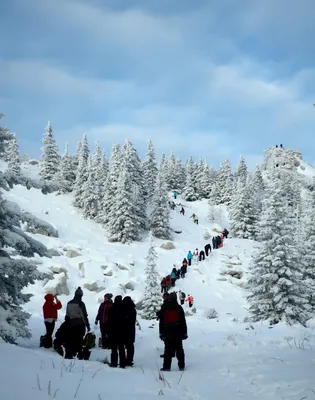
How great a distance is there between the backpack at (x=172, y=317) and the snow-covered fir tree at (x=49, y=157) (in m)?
56.0

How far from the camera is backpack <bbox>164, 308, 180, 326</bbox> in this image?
8.22 meters

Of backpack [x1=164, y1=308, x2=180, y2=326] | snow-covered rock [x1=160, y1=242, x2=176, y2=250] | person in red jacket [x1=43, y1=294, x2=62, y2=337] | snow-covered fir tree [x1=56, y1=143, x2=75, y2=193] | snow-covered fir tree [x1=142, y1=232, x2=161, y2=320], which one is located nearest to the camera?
backpack [x1=164, y1=308, x2=180, y2=326]

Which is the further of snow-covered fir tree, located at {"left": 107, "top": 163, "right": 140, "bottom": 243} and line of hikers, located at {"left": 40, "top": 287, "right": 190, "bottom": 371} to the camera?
snow-covered fir tree, located at {"left": 107, "top": 163, "right": 140, "bottom": 243}

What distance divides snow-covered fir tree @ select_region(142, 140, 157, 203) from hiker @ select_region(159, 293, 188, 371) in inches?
1942

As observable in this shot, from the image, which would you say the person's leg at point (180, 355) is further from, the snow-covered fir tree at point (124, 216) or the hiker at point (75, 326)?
the snow-covered fir tree at point (124, 216)

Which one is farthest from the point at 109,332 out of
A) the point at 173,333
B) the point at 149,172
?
the point at 149,172

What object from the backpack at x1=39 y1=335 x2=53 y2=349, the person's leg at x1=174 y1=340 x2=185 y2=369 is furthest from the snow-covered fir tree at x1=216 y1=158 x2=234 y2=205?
the person's leg at x1=174 y1=340 x2=185 y2=369

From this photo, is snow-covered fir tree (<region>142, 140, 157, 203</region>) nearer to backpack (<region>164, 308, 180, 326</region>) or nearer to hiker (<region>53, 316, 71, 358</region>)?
hiker (<region>53, 316, 71, 358</region>)

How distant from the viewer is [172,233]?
5100 centimetres

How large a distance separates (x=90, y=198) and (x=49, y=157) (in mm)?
19733

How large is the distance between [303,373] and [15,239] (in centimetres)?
716

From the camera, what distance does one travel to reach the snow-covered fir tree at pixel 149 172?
59291mm

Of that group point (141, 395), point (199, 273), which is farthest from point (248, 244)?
point (141, 395)

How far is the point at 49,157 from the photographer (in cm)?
6400
